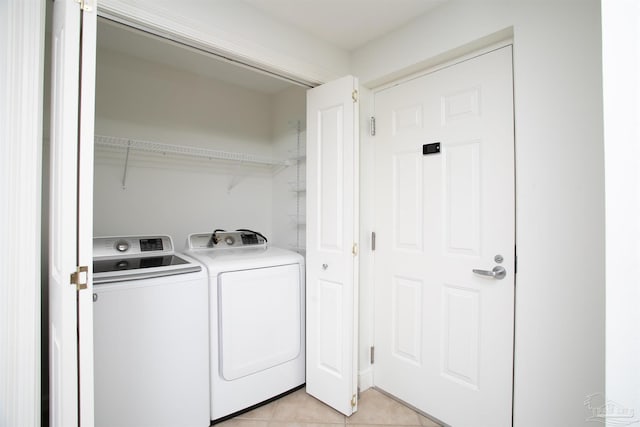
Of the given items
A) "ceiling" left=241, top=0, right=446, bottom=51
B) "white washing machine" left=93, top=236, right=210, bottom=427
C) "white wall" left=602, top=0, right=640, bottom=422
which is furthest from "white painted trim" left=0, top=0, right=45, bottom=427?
"white wall" left=602, top=0, right=640, bottom=422

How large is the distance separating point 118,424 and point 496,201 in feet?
7.09

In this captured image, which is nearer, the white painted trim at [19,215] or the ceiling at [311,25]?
the white painted trim at [19,215]

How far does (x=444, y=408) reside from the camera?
1.79m

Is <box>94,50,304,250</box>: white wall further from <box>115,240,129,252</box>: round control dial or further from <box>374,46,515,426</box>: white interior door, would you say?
<box>374,46,515,426</box>: white interior door

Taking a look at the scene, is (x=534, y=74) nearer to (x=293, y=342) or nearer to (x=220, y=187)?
(x=293, y=342)

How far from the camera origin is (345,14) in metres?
1.80

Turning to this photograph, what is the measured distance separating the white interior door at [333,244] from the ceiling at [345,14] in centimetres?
35

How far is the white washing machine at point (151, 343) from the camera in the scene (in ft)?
4.71

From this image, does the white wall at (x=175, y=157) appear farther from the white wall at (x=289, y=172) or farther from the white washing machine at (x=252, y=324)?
the white washing machine at (x=252, y=324)

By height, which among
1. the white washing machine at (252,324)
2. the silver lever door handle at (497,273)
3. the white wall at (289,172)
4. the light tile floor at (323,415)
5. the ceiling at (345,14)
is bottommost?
the light tile floor at (323,415)

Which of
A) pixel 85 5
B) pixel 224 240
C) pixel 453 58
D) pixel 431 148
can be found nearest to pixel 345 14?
pixel 453 58

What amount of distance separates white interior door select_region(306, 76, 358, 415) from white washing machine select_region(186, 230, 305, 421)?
112 millimetres

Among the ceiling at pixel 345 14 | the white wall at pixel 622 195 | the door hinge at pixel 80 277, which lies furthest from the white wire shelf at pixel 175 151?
the white wall at pixel 622 195

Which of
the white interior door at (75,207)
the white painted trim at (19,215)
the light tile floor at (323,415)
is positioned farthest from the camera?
the light tile floor at (323,415)
